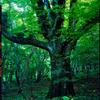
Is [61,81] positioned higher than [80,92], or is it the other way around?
[61,81]

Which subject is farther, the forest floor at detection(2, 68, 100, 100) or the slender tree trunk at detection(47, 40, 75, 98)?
the slender tree trunk at detection(47, 40, 75, 98)

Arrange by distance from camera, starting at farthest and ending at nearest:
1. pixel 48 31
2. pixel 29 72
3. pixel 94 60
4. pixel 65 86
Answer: pixel 29 72, pixel 48 31, pixel 65 86, pixel 94 60

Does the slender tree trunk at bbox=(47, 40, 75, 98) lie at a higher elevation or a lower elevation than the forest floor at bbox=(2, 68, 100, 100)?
higher

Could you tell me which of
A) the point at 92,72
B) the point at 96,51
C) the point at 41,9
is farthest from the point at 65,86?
the point at 41,9

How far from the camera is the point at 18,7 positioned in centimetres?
861

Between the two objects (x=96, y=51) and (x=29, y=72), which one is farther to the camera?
(x=29, y=72)

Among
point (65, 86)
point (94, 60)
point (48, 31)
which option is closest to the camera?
point (94, 60)

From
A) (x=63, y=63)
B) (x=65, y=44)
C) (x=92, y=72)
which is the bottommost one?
(x=92, y=72)

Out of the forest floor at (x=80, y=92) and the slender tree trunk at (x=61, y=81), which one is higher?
the slender tree trunk at (x=61, y=81)

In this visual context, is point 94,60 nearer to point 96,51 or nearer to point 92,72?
point 96,51

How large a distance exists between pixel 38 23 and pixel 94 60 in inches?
196

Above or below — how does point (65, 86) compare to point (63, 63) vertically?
below

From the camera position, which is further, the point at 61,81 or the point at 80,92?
the point at 80,92

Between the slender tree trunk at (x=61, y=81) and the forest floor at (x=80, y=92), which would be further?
the slender tree trunk at (x=61, y=81)
